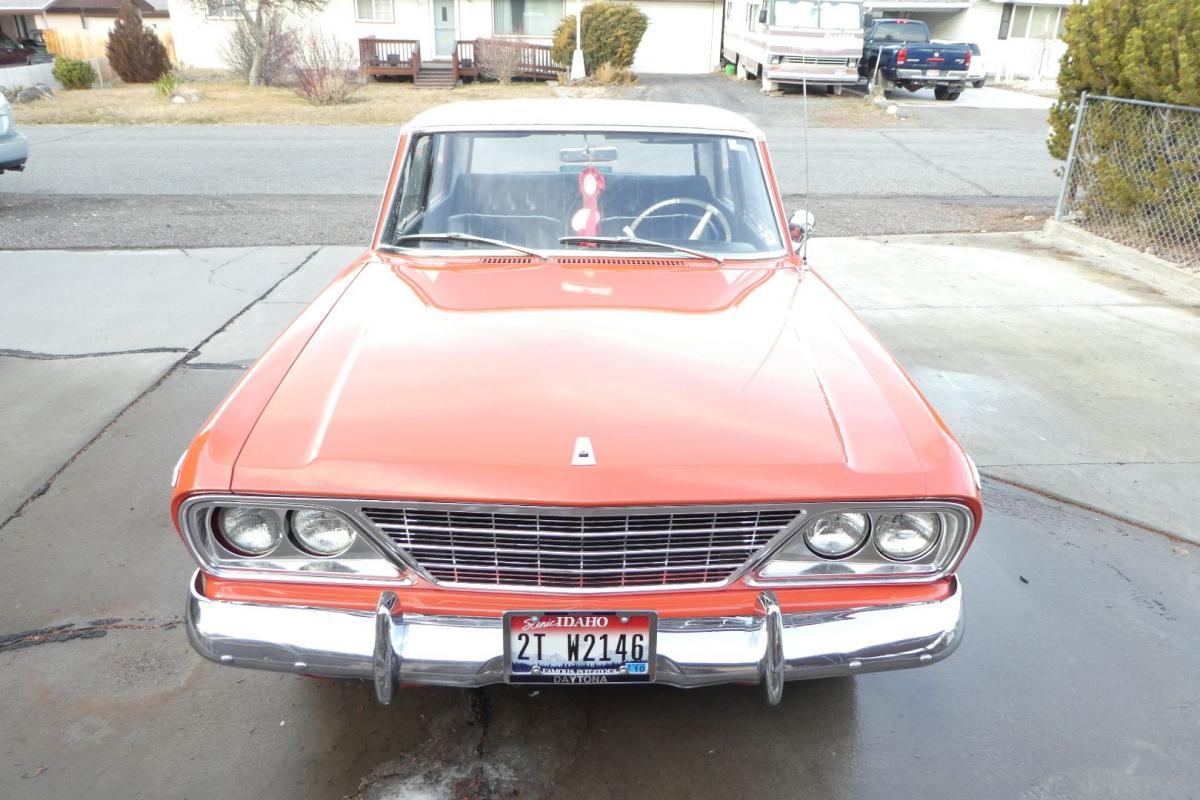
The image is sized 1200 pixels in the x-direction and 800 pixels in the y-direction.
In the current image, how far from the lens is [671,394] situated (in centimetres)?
241

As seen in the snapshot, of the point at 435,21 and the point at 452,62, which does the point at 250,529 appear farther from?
the point at 435,21

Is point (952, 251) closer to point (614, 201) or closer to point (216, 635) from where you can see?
point (614, 201)

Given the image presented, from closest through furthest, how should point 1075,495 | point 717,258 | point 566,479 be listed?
point 566,479, point 717,258, point 1075,495

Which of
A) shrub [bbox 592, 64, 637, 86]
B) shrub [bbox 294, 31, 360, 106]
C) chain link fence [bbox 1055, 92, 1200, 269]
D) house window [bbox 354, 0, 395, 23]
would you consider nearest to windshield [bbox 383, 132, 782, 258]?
chain link fence [bbox 1055, 92, 1200, 269]

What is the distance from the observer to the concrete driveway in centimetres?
254

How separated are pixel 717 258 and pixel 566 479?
5.40 feet

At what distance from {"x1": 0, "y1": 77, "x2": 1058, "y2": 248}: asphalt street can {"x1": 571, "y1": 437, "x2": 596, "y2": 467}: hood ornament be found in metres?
4.48

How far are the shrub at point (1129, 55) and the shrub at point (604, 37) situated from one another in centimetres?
1877

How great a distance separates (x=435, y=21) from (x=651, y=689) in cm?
3084

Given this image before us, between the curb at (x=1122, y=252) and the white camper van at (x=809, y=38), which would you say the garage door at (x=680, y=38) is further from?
the curb at (x=1122, y=252)

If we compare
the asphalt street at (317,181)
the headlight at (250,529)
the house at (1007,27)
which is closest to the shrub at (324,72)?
the asphalt street at (317,181)

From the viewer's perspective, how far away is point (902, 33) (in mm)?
24188

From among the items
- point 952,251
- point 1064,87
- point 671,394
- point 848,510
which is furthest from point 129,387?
point 1064,87

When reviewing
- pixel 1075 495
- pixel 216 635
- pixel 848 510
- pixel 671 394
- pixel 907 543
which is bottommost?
pixel 1075 495
